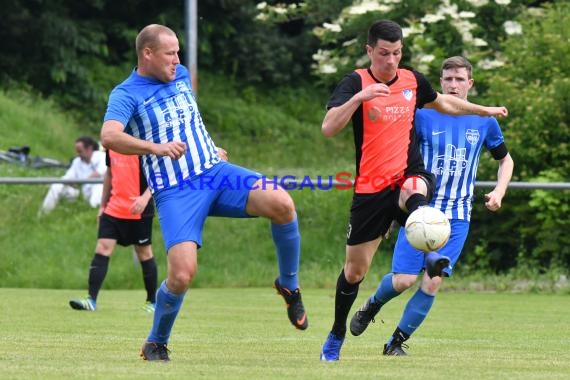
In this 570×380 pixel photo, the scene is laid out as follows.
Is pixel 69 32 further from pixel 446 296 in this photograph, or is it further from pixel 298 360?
pixel 298 360

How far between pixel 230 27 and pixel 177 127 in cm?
2370

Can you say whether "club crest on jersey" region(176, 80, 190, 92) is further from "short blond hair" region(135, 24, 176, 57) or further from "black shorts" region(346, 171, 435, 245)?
"black shorts" region(346, 171, 435, 245)

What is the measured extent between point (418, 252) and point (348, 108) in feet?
6.00

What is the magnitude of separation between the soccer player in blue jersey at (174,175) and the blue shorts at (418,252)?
1.41 m

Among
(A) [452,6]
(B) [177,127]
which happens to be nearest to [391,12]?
(A) [452,6]

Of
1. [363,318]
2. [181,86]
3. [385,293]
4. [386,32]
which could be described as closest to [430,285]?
[385,293]

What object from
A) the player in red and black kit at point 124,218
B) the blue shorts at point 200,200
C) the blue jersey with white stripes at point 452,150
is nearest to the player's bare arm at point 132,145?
the blue shorts at point 200,200

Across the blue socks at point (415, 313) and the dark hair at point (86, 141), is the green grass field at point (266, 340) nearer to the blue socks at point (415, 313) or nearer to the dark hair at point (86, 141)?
the blue socks at point (415, 313)

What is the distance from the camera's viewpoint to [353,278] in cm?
830

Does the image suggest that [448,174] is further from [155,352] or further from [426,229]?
[155,352]

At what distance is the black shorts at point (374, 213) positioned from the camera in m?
8.09

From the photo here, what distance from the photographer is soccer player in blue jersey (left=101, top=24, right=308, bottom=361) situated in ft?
25.6

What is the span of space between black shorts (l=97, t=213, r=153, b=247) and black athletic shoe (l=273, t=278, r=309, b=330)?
5.70 metres

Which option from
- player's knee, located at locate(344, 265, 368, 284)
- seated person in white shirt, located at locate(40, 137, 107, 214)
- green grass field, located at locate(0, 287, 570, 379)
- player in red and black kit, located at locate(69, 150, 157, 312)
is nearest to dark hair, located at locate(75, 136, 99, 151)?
seated person in white shirt, located at locate(40, 137, 107, 214)
